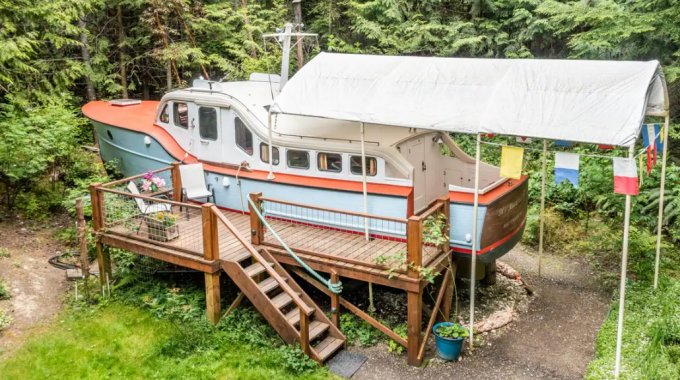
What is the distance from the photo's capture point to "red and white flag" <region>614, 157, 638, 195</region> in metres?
6.57

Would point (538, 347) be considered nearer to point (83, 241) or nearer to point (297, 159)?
point (297, 159)

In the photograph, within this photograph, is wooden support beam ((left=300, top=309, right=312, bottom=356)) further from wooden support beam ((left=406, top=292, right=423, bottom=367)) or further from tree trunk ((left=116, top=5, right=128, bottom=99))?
tree trunk ((left=116, top=5, right=128, bottom=99))

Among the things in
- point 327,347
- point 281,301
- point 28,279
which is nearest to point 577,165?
point 327,347

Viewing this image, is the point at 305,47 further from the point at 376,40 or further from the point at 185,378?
the point at 185,378

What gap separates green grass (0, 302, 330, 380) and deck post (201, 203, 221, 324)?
220 millimetres

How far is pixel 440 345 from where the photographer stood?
7.85m

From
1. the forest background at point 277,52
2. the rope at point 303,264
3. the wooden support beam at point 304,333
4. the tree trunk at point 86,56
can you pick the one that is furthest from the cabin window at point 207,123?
the tree trunk at point 86,56

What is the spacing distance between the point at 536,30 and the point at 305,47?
7.34 meters

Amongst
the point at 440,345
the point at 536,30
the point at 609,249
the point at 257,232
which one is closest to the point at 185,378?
the point at 257,232

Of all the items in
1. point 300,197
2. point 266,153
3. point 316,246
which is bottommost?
point 316,246

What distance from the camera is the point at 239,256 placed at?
8547 mm

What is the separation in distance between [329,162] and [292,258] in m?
1.71

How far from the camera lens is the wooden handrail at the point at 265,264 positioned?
24.8 ft

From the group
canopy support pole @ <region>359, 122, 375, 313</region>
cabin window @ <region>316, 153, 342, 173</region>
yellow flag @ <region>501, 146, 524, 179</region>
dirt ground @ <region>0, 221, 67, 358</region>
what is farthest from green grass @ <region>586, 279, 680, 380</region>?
dirt ground @ <region>0, 221, 67, 358</region>
